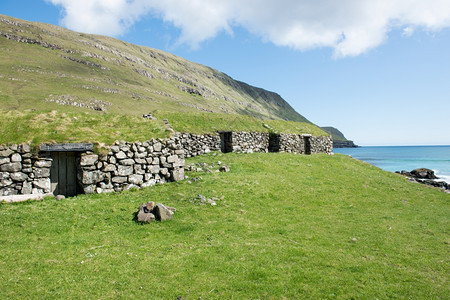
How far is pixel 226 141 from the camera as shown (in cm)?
3134

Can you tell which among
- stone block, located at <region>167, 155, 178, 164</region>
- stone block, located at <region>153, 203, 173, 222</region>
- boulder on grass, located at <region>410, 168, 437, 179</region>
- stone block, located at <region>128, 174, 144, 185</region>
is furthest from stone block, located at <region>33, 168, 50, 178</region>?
boulder on grass, located at <region>410, 168, 437, 179</region>

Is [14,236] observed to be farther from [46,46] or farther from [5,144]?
[46,46]

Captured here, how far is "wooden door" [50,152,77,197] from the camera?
14.2 meters

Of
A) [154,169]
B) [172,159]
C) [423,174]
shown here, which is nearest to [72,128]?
[154,169]

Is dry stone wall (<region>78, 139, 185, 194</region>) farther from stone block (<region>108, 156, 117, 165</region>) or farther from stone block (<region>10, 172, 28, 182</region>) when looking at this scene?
stone block (<region>10, 172, 28, 182</region>)

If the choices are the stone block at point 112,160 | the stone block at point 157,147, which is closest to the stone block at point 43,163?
the stone block at point 112,160

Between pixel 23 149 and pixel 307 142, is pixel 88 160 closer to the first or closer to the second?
pixel 23 149

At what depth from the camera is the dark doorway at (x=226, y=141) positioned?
30.9m

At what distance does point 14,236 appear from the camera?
30.8ft

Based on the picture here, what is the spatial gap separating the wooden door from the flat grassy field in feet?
4.53

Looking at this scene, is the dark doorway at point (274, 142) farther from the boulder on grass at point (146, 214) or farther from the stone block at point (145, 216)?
the stone block at point (145, 216)

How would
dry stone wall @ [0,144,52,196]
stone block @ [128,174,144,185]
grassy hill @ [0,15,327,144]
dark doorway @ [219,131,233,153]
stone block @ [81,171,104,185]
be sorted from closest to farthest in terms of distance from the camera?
dry stone wall @ [0,144,52,196] < stone block @ [81,171,104,185] < grassy hill @ [0,15,327,144] < stone block @ [128,174,144,185] < dark doorway @ [219,131,233,153]

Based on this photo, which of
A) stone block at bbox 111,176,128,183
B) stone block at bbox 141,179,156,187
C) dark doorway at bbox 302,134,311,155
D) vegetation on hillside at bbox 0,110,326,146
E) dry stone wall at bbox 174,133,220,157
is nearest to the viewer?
vegetation on hillside at bbox 0,110,326,146

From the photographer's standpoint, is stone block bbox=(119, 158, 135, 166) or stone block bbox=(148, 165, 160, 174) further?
stone block bbox=(148, 165, 160, 174)
